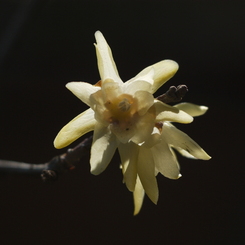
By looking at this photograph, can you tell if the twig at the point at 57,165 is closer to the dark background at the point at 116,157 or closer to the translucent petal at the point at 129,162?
the translucent petal at the point at 129,162

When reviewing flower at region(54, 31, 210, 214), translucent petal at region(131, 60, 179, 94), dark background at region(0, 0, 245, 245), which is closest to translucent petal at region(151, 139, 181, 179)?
flower at region(54, 31, 210, 214)

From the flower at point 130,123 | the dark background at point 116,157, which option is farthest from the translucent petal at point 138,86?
the dark background at point 116,157

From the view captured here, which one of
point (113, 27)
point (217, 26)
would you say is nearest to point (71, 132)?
point (113, 27)

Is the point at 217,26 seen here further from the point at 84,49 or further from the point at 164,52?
the point at 84,49

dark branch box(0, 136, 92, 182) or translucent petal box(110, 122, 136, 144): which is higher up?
translucent petal box(110, 122, 136, 144)

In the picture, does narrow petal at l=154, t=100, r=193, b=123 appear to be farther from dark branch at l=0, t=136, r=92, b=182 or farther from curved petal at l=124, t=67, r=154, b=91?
dark branch at l=0, t=136, r=92, b=182

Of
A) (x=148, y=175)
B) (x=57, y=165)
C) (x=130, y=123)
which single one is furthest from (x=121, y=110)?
(x=57, y=165)
